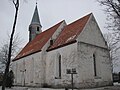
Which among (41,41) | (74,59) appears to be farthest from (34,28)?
(74,59)

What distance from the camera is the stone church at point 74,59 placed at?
19.8 metres

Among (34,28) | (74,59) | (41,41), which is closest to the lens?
(74,59)

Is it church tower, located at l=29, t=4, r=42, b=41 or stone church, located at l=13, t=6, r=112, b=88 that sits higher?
church tower, located at l=29, t=4, r=42, b=41

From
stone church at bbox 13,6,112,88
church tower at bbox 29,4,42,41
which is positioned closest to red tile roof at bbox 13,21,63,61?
stone church at bbox 13,6,112,88

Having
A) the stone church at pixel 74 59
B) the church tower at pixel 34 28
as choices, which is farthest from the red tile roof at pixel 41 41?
the church tower at pixel 34 28

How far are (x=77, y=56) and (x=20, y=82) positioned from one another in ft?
54.2

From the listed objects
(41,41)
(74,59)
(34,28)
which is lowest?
(74,59)

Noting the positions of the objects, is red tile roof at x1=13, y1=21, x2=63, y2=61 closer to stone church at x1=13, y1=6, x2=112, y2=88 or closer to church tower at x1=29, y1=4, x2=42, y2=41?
stone church at x1=13, y1=6, x2=112, y2=88

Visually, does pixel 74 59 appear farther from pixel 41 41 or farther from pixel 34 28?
pixel 34 28

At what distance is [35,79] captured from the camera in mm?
25250

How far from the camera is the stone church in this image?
19781 mm

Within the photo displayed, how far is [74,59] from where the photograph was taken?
19.8 metres

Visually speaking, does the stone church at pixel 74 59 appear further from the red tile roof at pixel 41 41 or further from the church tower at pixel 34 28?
the church tower at pixel 34 28

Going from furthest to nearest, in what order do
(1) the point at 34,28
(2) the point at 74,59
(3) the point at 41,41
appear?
(1) the point at 34,28 → (3) the point at 41,41 → (2) the point at 74,59
